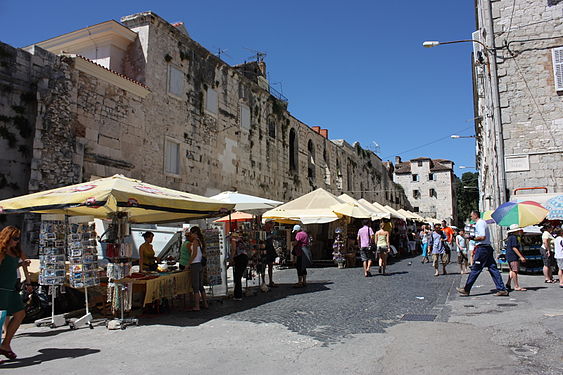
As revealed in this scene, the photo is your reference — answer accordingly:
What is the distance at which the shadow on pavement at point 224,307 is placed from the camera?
6.89m

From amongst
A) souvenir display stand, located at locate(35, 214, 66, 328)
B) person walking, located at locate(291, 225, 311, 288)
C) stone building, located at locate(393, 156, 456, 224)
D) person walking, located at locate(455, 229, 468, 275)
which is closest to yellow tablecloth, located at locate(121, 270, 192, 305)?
souvenir display stand, located at locate(35, 214, 66, 328)

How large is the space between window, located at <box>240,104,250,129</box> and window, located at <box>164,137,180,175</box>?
5254 millimetres

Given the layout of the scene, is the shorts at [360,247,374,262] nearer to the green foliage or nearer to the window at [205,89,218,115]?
the window at [205,89,218,115]

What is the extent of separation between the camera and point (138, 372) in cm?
426

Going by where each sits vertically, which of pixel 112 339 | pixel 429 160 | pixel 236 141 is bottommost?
pixel 112 339

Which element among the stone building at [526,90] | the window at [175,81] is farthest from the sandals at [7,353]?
the stone building at [526,90]

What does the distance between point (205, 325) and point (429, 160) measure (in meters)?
60.7

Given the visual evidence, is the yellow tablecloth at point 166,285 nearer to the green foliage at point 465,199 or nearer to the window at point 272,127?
the window at point 272,127

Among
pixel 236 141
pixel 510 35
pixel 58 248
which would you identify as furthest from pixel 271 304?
pixel 236 141

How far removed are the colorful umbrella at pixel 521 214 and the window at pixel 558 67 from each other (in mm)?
6079

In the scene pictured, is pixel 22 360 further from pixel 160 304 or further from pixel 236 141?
pixel 236 141

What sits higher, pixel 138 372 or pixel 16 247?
pixel 16 247

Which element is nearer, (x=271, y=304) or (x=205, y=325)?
(x=205, y=325)

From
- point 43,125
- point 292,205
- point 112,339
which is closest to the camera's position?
point 112,339
